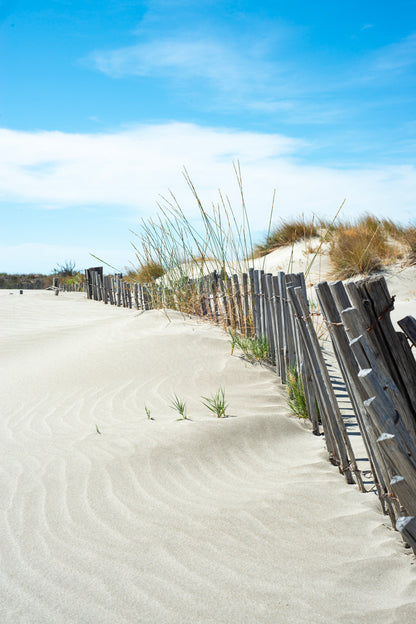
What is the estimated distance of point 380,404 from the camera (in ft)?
5.12

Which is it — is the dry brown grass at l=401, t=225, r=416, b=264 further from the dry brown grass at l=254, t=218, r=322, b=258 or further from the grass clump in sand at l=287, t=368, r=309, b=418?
the grass clump in sand at l=287, t=368, r=309, b=418

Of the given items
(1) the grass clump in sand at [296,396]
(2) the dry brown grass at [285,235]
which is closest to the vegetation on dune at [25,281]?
(2) the dry brown grass at [285,235]

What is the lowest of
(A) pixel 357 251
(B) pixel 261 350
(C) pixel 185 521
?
(C) pixel 185 521

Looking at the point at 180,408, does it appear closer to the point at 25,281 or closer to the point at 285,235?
the point at 285,235

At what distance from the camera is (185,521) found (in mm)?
2156

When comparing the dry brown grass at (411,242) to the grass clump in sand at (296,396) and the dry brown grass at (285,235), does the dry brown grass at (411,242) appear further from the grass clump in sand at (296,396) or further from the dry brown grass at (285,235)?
the grass clump in sand at (296,396)

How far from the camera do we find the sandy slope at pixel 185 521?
1.67m

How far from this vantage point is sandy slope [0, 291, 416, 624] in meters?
1.67

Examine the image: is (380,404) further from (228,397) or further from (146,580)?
(228,397)

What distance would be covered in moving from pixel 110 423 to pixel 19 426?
0.71 m

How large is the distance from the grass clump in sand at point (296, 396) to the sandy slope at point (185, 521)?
120 millimetres

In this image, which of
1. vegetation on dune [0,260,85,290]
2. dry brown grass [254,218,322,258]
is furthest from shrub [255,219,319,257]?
vegetation on dune [0,260,85,290]

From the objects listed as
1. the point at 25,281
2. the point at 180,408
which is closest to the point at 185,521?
the point at 180,408

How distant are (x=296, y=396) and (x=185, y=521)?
1.56m
